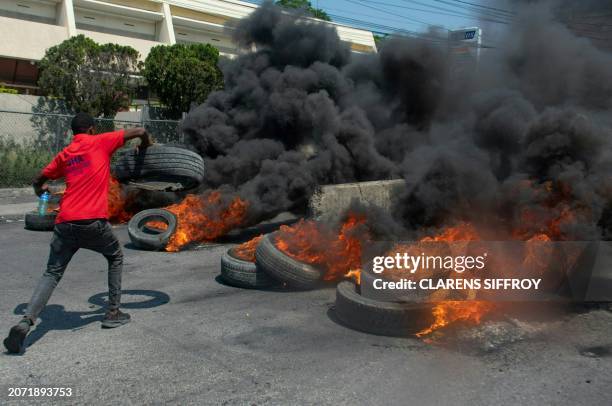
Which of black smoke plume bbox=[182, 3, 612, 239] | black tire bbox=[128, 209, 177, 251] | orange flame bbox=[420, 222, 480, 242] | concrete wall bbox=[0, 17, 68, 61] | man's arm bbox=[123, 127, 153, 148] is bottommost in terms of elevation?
black tire bbox=[128, 209, 177, 251]

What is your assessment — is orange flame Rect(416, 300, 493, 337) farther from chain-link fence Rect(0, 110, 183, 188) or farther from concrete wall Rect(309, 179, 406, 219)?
chain-link fence Rect(0, 110, 183, 188)

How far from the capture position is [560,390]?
407 cm

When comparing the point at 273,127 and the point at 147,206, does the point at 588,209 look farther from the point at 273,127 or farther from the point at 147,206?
the point at 147,206

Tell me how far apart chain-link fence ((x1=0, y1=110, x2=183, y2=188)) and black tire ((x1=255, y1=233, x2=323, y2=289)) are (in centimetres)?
921

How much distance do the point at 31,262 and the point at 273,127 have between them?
5529mm

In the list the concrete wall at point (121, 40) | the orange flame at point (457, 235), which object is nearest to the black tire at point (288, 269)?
the orange flame at point (457, 235)

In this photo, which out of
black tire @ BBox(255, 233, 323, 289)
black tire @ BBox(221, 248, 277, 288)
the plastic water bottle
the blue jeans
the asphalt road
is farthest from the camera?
the plastic water bottle

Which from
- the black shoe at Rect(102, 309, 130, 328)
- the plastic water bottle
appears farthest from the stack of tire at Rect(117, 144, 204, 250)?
the black shoe at Rect(102, 309, 130, 328)

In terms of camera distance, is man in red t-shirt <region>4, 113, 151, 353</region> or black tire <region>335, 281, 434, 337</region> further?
black tire <region>335, 281, 434, 337</region>

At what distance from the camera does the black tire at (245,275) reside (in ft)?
21.9

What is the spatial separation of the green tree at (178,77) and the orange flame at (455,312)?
16363 mm

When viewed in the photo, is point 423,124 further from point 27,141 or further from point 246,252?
point 27,141

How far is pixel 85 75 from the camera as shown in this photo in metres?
18.3

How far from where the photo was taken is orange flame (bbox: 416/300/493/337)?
522 cm
